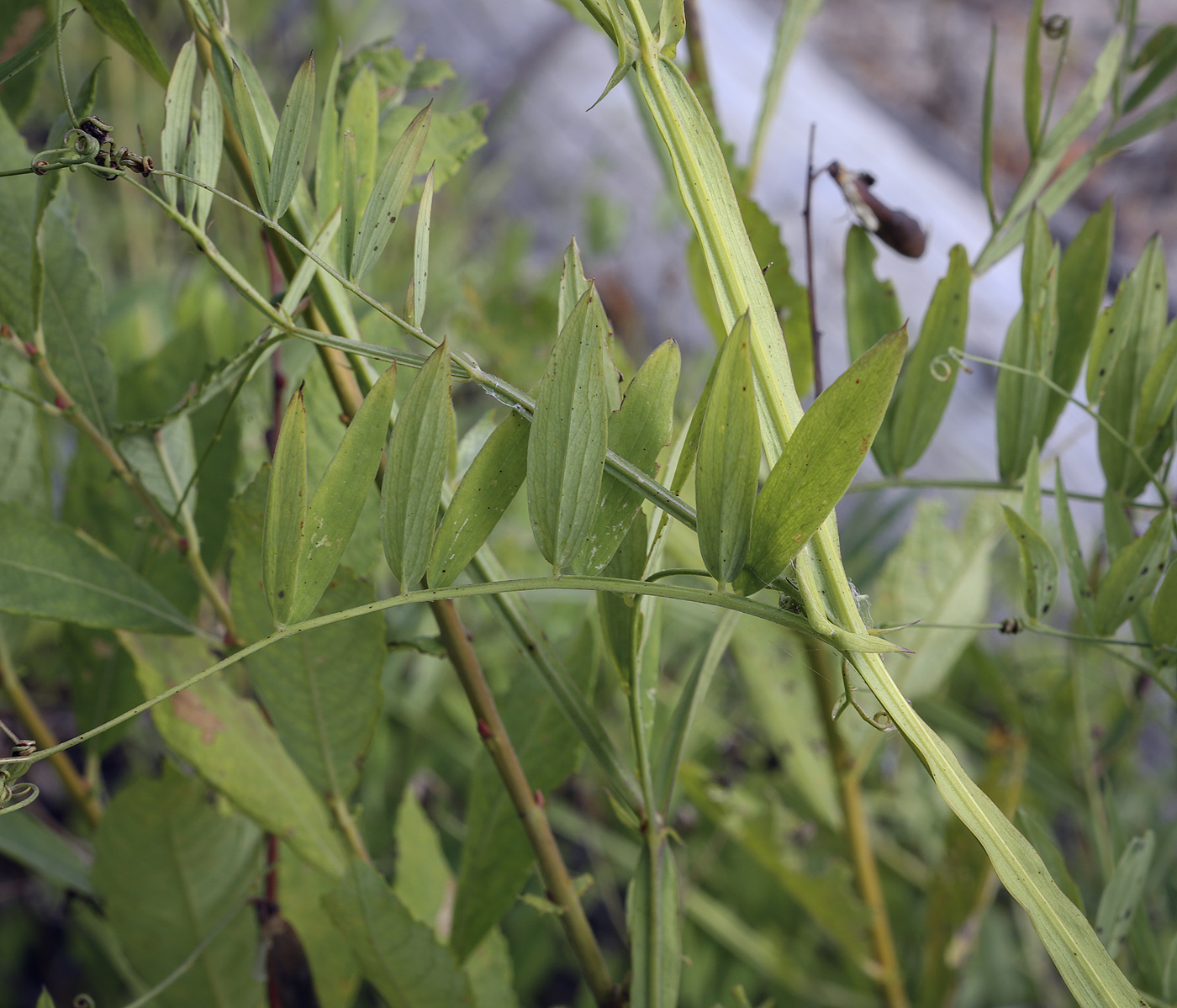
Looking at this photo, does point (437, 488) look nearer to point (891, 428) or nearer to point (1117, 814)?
point (891, 428)

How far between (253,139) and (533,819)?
16 centimetres

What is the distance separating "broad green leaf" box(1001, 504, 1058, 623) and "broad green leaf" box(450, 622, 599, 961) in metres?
0.12

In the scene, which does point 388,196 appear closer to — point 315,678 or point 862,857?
point 315,678

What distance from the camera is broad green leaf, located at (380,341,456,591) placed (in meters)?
0.15

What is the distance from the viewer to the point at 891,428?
254 millimetres

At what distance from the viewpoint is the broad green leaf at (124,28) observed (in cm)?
18

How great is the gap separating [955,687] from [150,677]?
23.7 inches

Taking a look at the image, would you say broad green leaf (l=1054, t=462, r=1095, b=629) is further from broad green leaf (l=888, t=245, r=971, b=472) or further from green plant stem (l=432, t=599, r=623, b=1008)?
green plant stem (l=432, t=599, r=623, b=1008)

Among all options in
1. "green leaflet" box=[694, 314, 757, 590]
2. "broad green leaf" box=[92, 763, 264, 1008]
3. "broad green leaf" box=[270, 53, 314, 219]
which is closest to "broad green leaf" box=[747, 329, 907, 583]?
"green leaflet" box=[694, 314, 757, 590]

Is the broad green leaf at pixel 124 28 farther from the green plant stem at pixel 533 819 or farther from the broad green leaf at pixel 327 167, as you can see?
the green plant stem at pixel 533 819

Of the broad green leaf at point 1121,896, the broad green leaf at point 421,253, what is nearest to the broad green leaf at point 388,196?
the broad green leaf at point 421,253

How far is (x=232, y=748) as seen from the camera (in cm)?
24

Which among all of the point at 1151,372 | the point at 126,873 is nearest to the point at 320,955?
the point at 126,873

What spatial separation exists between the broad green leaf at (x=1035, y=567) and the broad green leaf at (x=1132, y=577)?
12 millimetres
